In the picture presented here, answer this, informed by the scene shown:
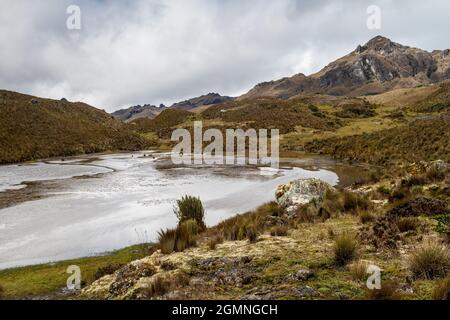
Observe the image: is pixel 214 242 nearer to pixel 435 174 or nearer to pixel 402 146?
pixel 435 174

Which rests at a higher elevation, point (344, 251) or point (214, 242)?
→ point (344, 251)

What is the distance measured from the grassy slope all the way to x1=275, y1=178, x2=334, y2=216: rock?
5738 mm

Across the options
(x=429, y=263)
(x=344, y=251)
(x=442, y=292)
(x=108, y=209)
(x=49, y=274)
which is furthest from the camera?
(x=108, y=209)

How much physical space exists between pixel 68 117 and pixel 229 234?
72.2 m

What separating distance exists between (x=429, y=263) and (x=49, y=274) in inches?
327

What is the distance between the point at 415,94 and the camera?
102312 millimetres

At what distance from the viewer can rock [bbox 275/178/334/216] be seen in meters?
13.5

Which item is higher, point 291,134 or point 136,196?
point 291,134

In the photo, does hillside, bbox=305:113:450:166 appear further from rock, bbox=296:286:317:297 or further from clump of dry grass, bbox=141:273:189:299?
clump of dry grass, bbox=141:273:189:299

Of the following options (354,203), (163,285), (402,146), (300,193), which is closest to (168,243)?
(163,285)

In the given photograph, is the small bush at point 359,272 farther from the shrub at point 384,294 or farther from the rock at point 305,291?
the rock at point 305,291

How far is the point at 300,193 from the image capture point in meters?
14.0

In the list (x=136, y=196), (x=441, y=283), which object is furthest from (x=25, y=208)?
(x=441, y=283)
